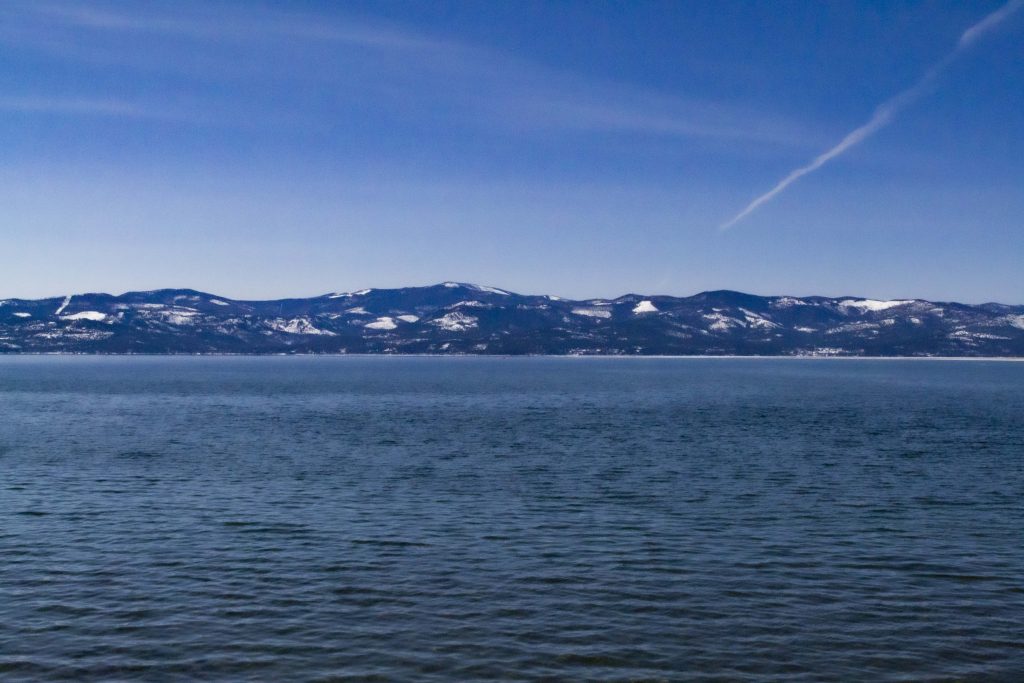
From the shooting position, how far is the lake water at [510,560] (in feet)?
84.7

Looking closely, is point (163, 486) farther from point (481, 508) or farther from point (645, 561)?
point (645, 561)

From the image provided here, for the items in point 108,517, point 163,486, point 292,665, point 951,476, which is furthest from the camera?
point 951,476

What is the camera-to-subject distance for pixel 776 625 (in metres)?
28.4

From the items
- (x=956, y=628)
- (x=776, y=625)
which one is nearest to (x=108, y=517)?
(x=776, y=625)

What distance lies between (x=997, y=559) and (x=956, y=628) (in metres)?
10.8

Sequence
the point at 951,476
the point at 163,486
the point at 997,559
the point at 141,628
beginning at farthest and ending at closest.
Result: the point at 951,476 → the point at 163,486 → the point at 997,559 → the point at 141,628

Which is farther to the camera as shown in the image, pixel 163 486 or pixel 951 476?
pixel 951 476

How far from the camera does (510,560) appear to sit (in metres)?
36.9

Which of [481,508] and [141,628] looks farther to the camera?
[481,508]

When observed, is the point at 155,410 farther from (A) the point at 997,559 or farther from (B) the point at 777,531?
(A) the point at 997,559

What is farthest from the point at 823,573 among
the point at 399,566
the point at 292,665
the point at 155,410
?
the point at 155,410

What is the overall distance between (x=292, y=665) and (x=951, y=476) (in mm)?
52009

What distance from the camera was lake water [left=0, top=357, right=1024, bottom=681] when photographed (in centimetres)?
2583

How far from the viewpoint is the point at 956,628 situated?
28.2 meters
